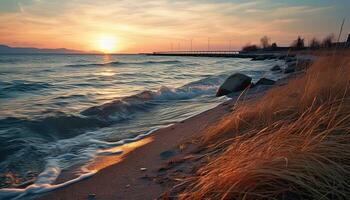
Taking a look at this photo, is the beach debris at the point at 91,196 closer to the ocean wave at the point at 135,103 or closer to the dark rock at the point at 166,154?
the dark rock at the point at 166,154

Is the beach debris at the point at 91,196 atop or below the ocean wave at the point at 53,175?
atop

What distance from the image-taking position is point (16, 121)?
7461 mm

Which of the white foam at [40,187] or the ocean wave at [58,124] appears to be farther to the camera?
the ocean wave at [58,124]

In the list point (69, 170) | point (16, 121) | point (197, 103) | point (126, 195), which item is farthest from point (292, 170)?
point (197, 103)

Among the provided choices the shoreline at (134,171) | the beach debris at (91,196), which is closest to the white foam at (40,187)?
the shoreline at (134,171)

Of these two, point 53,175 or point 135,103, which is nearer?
point 53,175

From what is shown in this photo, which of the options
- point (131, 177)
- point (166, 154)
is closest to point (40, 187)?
point (131, 177)

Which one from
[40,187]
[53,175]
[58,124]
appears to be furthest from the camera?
Result: [58,124]

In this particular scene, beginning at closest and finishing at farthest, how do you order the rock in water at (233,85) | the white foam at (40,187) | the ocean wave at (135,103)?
the white foam at (40,187) → the ocean wave at (135,103) → the rock in water at (233,85)

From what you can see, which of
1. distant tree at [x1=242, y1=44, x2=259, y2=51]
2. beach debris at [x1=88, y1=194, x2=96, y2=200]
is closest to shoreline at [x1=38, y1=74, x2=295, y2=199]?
beach debris at [x1=88, y1=194, x2=96, y2=200]

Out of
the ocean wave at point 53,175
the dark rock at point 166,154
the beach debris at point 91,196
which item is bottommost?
A: the ocean wave at point 53,175

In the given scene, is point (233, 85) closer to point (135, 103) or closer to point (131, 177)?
point (135, 103)

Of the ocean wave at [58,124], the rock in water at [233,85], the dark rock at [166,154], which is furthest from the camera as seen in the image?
the rock in water at [233,85]

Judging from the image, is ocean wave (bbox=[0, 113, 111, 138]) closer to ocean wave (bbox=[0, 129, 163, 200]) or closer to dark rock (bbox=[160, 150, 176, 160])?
ocean wave (bbox=[0, 129, 163, 200])
